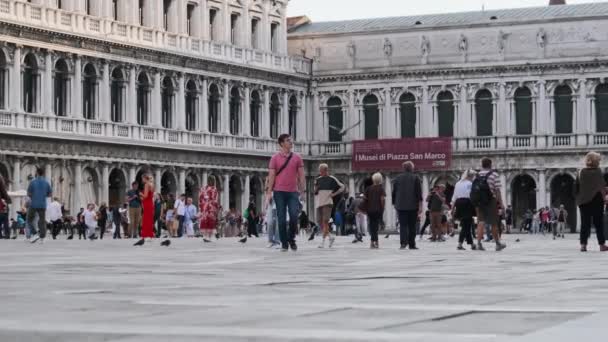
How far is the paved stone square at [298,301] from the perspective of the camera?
7.89 meters

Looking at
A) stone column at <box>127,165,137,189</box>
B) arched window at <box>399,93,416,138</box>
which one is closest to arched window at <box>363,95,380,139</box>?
arched window at <box>399,93,416,138</box>

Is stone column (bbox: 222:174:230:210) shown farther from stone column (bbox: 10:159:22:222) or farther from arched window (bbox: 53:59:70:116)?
stone column (bbox: 10:159:22:222)

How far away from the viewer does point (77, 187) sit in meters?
57.0

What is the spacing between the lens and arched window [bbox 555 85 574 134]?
71438 millimetres

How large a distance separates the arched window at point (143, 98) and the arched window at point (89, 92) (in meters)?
3.43

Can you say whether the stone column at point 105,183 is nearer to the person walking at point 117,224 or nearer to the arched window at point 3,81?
the arched window at point 3,81

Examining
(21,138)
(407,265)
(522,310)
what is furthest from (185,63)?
(522,310)

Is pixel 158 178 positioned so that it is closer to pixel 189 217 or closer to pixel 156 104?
pixel 156 104

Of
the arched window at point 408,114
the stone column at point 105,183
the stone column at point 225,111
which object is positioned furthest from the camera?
the arched window at point 408,114

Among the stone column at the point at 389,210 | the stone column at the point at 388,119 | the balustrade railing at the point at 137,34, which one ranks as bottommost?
the stone column at the point at 389,210

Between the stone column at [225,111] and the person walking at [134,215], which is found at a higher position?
the stone column at [225,111]

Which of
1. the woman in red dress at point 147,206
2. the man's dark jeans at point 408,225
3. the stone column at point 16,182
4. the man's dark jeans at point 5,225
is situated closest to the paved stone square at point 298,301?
the man's dark jeans at point 408,225

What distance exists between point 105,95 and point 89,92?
744 millimetres

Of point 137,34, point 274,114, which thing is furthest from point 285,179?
point 274,114
